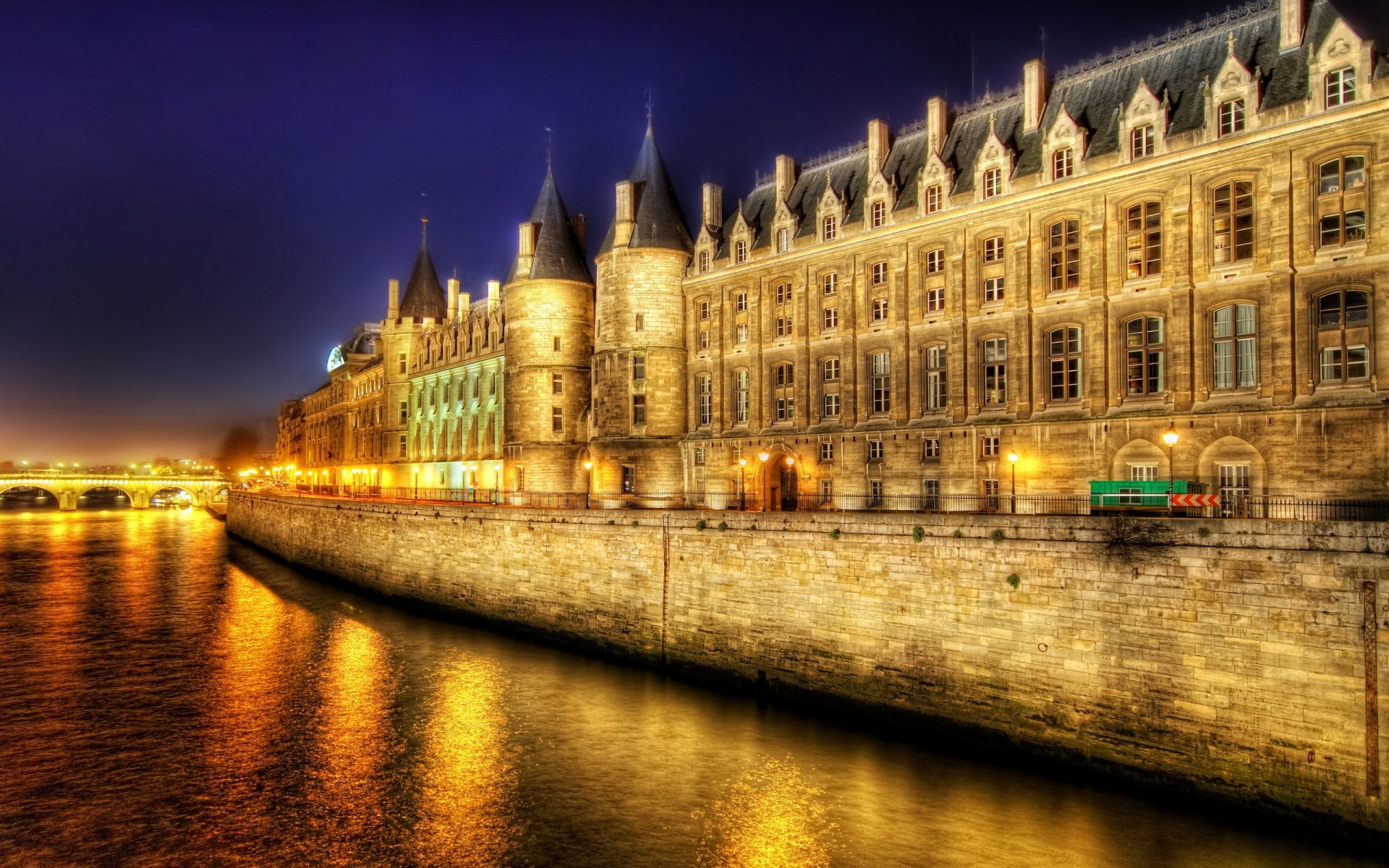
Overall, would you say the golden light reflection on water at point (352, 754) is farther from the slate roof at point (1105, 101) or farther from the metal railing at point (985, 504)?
the slate roof at point (1105, 101)

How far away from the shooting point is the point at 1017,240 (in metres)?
32.9

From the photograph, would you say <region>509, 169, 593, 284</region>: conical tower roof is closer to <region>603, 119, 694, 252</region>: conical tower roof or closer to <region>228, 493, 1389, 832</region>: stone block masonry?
<region>603, 119, 694, 252</region>: conical tower roof

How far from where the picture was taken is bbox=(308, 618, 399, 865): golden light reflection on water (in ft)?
59.4

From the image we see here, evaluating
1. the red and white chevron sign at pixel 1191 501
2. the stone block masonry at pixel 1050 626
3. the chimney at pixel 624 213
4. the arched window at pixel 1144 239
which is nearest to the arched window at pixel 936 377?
the arched window at pixel 1144 239

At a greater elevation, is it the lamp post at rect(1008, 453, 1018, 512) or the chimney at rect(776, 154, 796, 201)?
the chimney at rect(776, 154, 796, 201)

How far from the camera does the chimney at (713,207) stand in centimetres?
4594

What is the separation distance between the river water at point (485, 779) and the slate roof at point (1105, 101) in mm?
22263

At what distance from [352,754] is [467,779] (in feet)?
12.8

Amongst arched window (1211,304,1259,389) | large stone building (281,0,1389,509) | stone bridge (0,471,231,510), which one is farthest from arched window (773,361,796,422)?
stone bridge (0,471,231,510)

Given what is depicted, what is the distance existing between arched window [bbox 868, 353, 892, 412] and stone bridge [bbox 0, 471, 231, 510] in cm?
12235

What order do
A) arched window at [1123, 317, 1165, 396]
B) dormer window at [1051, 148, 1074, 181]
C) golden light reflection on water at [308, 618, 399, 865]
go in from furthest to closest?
dormer window at [1051, 148, 1074, 181] < arched window at [1123, 317, 1165, 396] < golden light reflection on water at [308, 618, 399, 865]

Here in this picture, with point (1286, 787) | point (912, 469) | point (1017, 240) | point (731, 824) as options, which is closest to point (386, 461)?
point (912, 469)

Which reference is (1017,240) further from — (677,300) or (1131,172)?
(677,300)

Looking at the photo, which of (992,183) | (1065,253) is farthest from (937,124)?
(1065,253)
